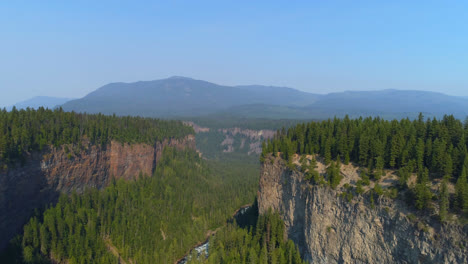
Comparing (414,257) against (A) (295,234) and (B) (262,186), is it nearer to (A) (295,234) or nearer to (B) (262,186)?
(A) (295,234)

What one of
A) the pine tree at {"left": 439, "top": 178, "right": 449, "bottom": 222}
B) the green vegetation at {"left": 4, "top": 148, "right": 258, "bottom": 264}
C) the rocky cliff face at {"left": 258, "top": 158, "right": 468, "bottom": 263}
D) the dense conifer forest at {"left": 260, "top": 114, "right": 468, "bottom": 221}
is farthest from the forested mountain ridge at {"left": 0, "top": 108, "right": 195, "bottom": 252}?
the pine tree at {"left": 439, "top": 178, "right": 449, "bottom": 222}

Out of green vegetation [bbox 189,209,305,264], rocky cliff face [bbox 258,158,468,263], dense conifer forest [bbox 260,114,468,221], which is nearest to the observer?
rocky cliff face [bbox 258,158,468,263]

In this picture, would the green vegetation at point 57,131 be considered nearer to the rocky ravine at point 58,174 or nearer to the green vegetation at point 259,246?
the rocky ravine at point 58,174

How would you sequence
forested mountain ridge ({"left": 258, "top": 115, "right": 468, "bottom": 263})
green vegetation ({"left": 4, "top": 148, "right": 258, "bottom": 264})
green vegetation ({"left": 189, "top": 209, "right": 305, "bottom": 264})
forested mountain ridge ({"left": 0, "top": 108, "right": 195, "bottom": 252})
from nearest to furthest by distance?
forested mountain ridge ({"left": 258, "top": 115, "right": 468, "bottom": 263})
green vegetation ({"left": 189, "top": 209, "right": 305, "bottom": 264})
green vegetation ({"left": 4, "top": 148, "right": 258, "bottom": 264})
forested mountain ridge ({"left": 0, "top": 108, "right": 195, "bottom": 252})

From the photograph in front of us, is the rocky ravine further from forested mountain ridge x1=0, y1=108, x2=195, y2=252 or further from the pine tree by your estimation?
the pine tree

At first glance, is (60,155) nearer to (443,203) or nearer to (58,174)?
(58,174)

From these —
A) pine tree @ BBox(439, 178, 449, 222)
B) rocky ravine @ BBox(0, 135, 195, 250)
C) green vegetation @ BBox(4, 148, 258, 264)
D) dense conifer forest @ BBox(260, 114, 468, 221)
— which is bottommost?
green vegetation @ BBox(4, 148, 258, 264)
